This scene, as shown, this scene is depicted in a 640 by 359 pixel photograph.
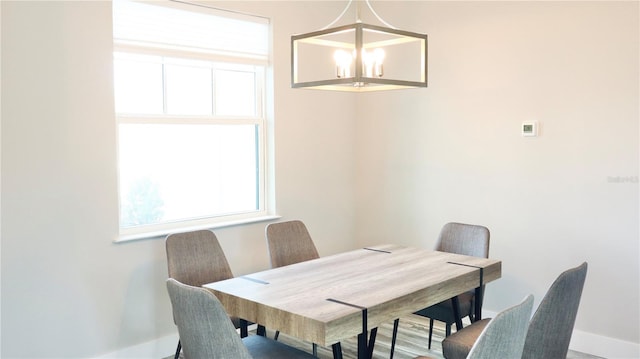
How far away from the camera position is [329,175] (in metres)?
4.95

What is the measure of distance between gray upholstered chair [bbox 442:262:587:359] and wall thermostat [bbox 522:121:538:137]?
1607 mm

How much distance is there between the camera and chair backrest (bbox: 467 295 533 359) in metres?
1.91

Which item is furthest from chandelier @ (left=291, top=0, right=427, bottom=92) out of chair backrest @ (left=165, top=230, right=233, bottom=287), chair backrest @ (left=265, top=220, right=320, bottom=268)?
chair backrest @ (left=165, top=230, right=233, bottom=287)

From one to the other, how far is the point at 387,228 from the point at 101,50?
2.70 m

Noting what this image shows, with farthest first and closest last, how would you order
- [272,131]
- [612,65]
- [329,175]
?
[329,175]
[272,131]
[612,65]

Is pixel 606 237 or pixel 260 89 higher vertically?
pixel 260 89

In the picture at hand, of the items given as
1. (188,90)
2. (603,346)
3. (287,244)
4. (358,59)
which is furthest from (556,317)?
(188,90)

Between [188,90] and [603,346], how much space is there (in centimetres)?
325

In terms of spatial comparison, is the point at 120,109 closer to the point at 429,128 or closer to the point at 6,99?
the point at 6,99

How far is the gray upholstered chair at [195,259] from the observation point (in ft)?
11.0

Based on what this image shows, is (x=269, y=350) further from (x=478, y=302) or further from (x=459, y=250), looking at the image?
(x=459, y=250)

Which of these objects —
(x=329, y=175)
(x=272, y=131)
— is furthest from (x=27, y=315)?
(x=329, y=175)

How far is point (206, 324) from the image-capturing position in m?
2.24

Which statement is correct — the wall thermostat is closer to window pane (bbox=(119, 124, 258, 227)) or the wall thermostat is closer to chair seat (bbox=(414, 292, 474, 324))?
chair seat (bbox=(414, 292, 474, 324))
